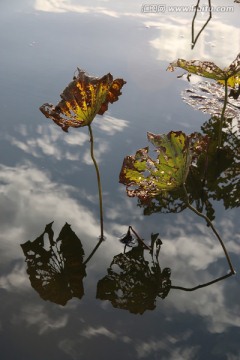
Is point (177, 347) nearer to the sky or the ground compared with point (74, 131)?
nearer to the ground

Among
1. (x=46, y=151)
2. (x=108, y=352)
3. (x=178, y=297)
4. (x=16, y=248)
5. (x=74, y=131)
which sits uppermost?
(x=74, y=131)

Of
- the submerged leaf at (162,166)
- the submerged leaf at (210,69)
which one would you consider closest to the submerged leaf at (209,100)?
the submerged leaf at (210,69)

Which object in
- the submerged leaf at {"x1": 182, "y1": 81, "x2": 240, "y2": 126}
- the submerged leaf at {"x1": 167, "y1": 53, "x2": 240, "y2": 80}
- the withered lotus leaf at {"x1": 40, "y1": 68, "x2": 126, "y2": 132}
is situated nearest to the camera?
the withered lotus leaf at {"x1": 40, "y1": 68, "x2": 126, "y2": 132}

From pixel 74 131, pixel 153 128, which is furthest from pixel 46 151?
pixel 153 128

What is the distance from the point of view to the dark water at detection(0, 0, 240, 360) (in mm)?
1298

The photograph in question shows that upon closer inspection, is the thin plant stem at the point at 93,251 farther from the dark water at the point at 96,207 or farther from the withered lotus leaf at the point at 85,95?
the withered lotus leaf at the point at 85,95

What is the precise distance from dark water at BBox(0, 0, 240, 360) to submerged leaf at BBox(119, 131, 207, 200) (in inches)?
5.9

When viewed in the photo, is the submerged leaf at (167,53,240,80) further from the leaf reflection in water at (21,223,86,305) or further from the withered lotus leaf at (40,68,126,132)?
the leaf reflection in water at (21,223,86,305)

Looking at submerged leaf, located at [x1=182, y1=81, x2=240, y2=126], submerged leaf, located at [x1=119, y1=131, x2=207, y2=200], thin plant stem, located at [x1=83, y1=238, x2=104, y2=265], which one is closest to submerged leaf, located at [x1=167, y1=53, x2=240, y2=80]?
submerged leaf, located at [x1=119, y1=131, x2=207, y2=200]

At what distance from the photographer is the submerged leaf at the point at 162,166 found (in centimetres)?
145

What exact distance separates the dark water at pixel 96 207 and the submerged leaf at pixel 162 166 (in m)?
0.15

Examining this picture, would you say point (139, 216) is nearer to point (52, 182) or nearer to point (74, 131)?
point (52, 182)

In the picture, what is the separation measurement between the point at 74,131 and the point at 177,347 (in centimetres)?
118

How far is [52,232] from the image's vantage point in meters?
1.62
